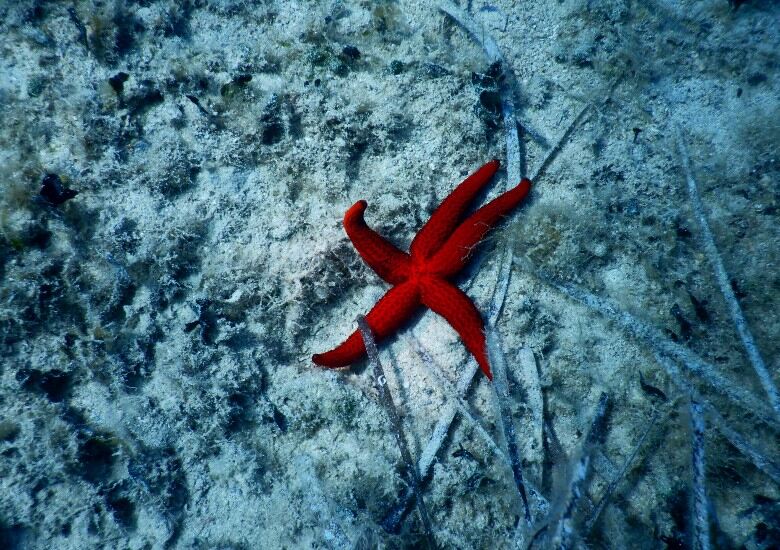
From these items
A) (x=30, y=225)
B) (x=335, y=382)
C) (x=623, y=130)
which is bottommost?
(x=30, y=225)

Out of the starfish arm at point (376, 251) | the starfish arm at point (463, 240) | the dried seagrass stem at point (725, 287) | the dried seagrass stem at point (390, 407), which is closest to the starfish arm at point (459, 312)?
the starfish arm at point (463, 240)

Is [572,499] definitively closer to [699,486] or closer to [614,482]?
[614,482]

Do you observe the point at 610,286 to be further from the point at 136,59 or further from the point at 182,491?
the point at 136,59

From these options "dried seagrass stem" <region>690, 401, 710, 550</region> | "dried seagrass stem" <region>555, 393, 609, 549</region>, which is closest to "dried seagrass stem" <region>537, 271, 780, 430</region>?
"dried seagrass stem" <region>690, 401, 710, 550</region>

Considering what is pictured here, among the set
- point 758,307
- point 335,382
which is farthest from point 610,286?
point 335,382

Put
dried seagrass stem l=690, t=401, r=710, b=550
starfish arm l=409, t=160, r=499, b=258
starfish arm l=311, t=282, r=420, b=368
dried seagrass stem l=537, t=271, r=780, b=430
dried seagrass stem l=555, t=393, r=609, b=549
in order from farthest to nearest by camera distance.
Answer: starfish arm l=409, t=160, r=499, b=258 → starfish arm l=311, t=282, r=420, b=368 → dried seagrass stem l=537, t=271, r=780, b=430 → dried seagrass stem l=690, t=401, r=710, b=550 → dried seagrass stem l=555, t=393, r=609, b=549

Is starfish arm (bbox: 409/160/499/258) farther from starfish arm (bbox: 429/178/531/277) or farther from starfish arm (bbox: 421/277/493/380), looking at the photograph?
starfish arm (bbox: 421/277/493/380)
